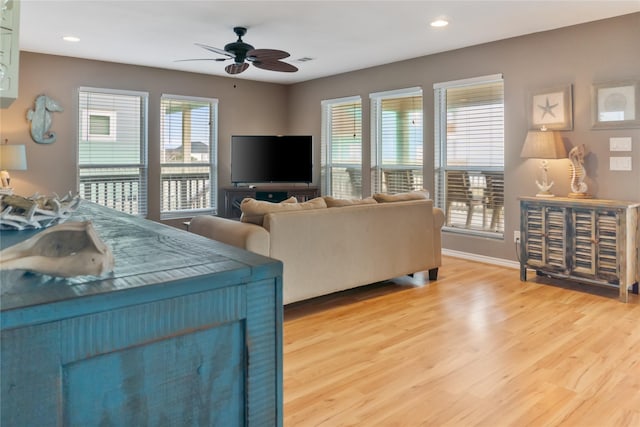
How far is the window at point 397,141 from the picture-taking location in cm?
595

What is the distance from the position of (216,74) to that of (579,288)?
5.40 meters

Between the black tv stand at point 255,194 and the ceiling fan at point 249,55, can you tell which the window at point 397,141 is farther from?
the ceiling fan at point 249,55

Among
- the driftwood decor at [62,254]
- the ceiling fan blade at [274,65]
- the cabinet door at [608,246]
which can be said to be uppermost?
the ceiling fan blade at [274,65]

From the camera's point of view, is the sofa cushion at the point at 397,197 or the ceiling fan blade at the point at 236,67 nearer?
the sofa cushion at the point at 397,197

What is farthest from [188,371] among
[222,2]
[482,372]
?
[222,2]

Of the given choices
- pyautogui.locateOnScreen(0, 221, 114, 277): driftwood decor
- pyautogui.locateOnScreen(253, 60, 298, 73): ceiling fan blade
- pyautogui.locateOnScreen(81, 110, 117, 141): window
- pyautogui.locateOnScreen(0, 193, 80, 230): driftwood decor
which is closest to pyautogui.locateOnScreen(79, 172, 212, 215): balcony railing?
pyautogui.locateOnScreen(81, 110, 117, 141): window

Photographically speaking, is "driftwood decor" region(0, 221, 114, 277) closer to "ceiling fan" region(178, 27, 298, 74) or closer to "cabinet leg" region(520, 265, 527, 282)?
"ceiling fan" region(178, 27, 298, 74)

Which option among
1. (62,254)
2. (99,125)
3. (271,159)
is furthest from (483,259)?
(62,254)

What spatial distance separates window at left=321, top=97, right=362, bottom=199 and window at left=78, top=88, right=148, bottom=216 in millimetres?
2620

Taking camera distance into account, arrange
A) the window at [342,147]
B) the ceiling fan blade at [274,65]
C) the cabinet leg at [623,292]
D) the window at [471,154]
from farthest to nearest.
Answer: the window at [342,147] → the window at [471,154] → the ceiling fan blade at [274,65] → the cabinet leg at [623,292]

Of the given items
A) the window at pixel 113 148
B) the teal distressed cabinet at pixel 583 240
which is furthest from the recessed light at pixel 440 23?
the window at pixel 113 148

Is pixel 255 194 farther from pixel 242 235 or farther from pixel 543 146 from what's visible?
pixel 543 146

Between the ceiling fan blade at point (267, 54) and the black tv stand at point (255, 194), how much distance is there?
8.59ft

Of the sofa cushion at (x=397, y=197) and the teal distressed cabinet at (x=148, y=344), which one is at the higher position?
the sofa cushion at (x=397, y=197)
